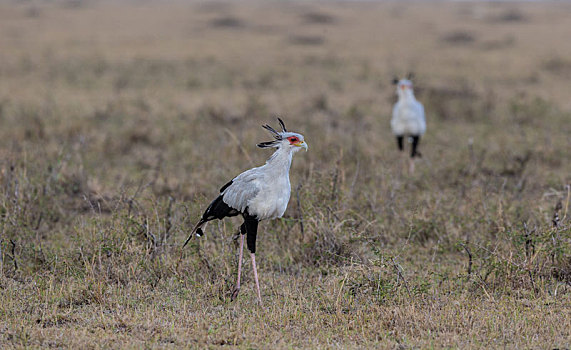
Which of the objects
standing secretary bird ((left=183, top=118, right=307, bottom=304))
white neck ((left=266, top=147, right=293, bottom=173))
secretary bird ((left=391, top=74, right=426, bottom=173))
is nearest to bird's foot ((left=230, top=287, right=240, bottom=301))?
standing secretary bird ((left=183, top=118, right=307, bottom=304))

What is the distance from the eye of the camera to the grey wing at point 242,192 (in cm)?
448

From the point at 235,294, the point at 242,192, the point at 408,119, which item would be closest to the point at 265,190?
the point at 242,192

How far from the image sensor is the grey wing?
4.48 meters

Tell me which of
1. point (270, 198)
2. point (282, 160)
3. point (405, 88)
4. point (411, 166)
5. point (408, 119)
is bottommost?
point (411, 166)

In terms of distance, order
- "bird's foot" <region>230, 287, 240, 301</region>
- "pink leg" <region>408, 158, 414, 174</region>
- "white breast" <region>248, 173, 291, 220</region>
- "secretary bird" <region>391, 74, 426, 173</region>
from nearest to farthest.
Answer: "white breast" <region>248, 173, 291, 220</region>, "bird's foot" <region>230, 287, 240, 301</region>, "pink leg" <region>408, 158, 414, 174</region>, "secretary bird" <region>391, 74, 426, 173</region>

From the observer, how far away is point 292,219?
17.6 ft

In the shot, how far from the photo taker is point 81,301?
4617 mm

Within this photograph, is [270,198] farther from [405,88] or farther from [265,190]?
[405,88]

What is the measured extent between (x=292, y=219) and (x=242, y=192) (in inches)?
37.8

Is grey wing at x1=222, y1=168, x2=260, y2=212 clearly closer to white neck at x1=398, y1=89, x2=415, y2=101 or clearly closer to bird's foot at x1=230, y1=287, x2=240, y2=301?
bird's foot at x1=230, y1=287, x2=240, y2=301

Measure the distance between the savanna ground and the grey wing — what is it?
0.63 m

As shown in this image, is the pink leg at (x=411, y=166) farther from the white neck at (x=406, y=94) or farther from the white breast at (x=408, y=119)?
the white neck at (x=406, y=94)

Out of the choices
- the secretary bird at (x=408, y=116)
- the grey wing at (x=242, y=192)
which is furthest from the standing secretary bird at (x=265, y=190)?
the secretary bird at (x=408, y=116)

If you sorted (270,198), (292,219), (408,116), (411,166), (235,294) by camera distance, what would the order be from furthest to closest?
(408,116) → (411,166) → (292,219) → (235,294) → (270,198)
